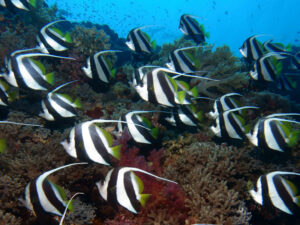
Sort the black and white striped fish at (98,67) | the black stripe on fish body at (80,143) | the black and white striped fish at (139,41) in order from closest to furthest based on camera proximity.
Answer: the black stripe on fish body at (80,143), the black and white striped fish at (98,67), the black and white striped fish at (139,41)

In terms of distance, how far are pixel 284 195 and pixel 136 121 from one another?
79.9 inches

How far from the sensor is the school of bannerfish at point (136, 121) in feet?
6.84

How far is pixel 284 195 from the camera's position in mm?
2455

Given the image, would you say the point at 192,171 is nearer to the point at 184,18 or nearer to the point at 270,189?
the point at 270,189

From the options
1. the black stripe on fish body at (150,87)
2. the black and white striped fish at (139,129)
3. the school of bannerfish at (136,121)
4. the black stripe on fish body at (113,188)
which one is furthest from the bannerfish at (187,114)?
the black stripe on fish body at (113,188)

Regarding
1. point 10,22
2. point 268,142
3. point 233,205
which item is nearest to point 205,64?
point 268,142

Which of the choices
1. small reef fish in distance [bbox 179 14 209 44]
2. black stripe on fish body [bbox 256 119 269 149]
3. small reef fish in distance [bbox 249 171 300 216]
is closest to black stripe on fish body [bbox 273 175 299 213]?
small reef fish in distance [bbox 249 171 300 216]

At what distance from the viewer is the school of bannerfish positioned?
2084mm

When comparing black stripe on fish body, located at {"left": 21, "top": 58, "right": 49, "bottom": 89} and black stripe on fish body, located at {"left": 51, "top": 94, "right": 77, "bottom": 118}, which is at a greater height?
black stripe on fish body, located at {"left": 21, "top": 58, "right": 49, "bottom": 89}

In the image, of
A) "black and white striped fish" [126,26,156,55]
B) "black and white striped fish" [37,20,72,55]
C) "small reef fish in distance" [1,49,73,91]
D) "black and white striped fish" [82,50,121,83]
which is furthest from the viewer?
"black and white striped fish" [126,26,156,55]

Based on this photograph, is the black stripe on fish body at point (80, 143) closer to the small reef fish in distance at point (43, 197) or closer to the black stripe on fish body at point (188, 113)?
the small reef fish in distance at point (43, 197)

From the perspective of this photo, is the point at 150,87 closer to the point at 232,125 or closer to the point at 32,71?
the point at 232,125

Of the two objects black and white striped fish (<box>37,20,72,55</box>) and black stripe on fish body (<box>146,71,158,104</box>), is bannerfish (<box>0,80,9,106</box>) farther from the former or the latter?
black stripe on fish body (<box>146,71,158,104</box>)

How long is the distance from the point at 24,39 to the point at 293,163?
9.15 metres
